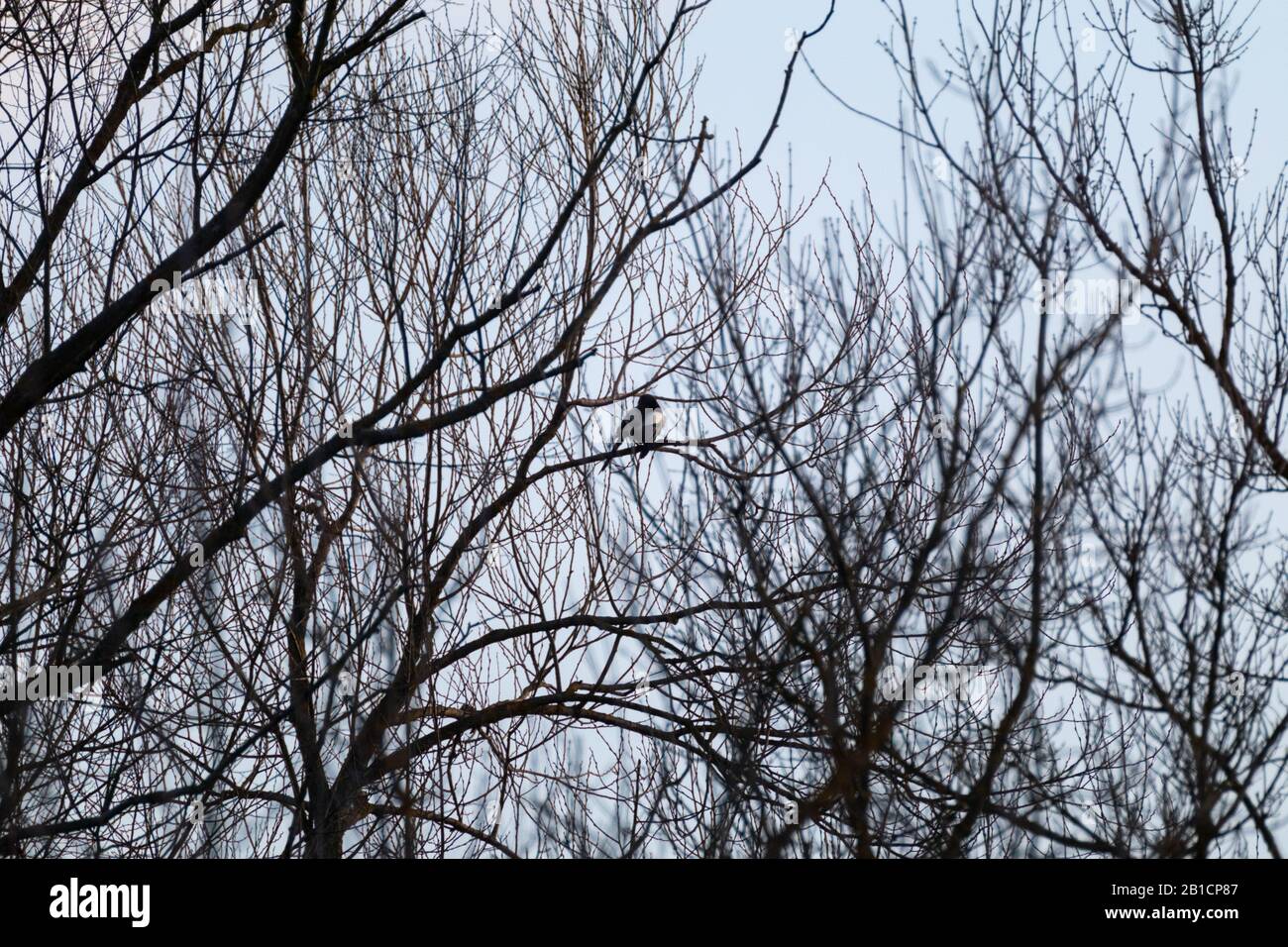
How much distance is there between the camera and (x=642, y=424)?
25.1ft

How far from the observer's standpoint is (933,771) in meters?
4.81

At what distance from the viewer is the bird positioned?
723cm

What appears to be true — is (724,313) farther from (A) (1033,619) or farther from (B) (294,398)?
(B) (294,398)

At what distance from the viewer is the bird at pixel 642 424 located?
723 centimetres

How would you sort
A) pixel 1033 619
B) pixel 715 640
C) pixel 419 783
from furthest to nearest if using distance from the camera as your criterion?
pixel 419 783 < pixel 715 640 < pixel 1033 619

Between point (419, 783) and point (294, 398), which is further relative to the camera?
point (294, 398)

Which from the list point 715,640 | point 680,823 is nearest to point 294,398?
point 715,640

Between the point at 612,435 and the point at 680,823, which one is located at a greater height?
the point at 612,435

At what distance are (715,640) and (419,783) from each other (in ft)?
4.99
